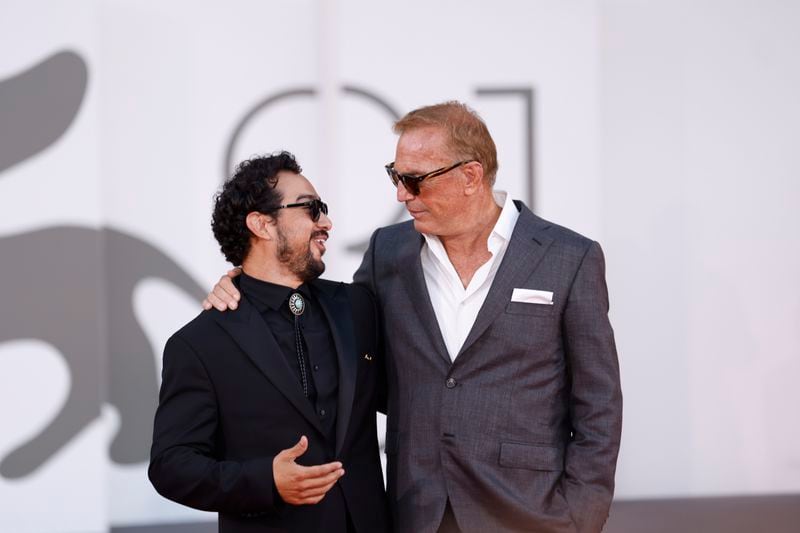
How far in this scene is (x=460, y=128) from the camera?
2.72m

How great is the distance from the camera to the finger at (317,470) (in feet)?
7.14

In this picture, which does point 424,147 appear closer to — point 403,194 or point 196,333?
point 403,194

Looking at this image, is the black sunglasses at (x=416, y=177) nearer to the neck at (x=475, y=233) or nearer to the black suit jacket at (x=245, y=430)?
the neck at (x=475, y=233)

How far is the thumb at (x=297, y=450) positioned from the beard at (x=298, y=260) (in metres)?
0.54

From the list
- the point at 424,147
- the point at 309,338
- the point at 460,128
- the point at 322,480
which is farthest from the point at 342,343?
the point at 460,128

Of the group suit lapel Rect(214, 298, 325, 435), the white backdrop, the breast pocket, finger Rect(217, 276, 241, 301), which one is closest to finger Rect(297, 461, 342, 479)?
suit lapel Rect(214, 298, 325, 435)

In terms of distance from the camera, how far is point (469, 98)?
4848 mm

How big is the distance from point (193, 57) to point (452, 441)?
10.0ft

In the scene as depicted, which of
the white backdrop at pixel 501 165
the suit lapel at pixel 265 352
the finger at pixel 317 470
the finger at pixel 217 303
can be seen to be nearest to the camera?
the finger at pixel 317 470

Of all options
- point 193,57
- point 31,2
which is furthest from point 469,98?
point 31,2

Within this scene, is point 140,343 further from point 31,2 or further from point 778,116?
point 778,116

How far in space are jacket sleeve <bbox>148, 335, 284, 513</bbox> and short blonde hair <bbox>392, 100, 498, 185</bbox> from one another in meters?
0.90

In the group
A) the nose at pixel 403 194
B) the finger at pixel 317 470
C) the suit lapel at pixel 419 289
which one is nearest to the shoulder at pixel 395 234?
the suit lapel at pixel 419 289

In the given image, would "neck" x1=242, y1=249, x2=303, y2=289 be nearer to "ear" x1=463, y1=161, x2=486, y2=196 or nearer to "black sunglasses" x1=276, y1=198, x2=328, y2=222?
"black sunglasses" x1=276, y1=198, x2=328, y2=222
